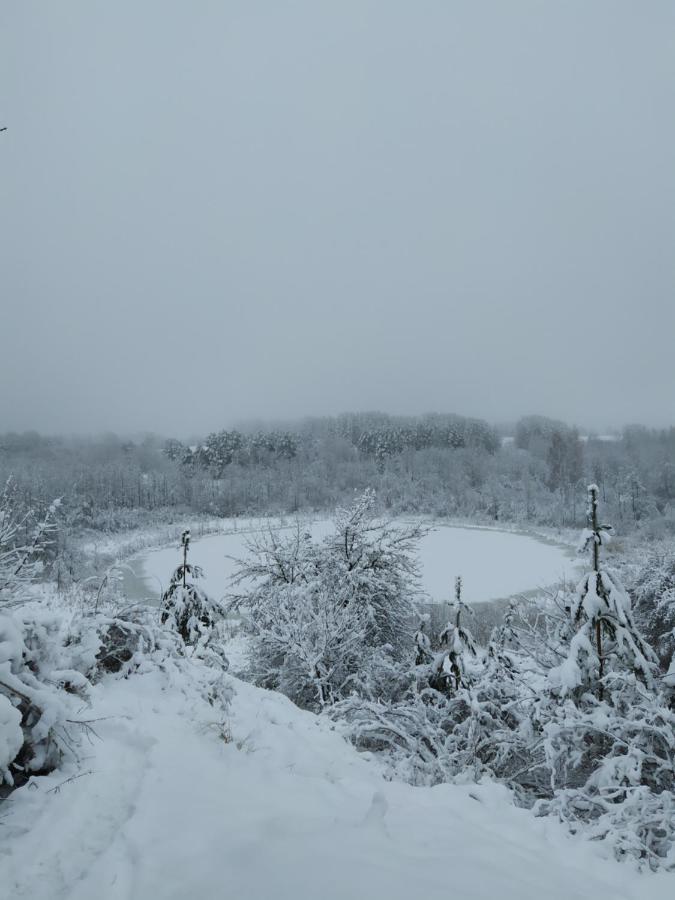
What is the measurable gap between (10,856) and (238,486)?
75.0 meters

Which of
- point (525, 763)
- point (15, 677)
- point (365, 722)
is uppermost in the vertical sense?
point (15, 677)

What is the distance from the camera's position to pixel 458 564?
3594cm

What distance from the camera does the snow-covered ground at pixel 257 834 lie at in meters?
2.02

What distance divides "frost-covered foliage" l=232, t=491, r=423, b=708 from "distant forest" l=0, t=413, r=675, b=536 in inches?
1677

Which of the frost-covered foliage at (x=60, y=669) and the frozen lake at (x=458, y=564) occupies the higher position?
the frost-covered foliage at (x=60, y=669)

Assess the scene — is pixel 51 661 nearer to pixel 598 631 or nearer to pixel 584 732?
pixel 584 732

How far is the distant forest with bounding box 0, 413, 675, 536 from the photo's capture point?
62281 mm

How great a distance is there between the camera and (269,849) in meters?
2.23

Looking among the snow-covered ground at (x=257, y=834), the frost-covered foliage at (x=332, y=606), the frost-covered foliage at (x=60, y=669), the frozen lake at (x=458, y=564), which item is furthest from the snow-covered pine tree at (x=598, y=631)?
the frozen lake at (x=458, y=564)

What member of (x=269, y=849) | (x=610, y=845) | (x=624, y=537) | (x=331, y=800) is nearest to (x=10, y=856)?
(x=269, y=849)

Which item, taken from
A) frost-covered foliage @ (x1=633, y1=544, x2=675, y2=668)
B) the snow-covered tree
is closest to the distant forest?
frost-covered foliage @ (x1=633, y1=544, x2=675, y2=668)

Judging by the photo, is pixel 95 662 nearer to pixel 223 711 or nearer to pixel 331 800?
pixel 223 711

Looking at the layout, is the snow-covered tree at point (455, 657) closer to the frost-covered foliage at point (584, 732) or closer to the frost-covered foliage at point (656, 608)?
the frost-covered foliage at point (584, 732)

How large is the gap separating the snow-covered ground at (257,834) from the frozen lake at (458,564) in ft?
62.0
